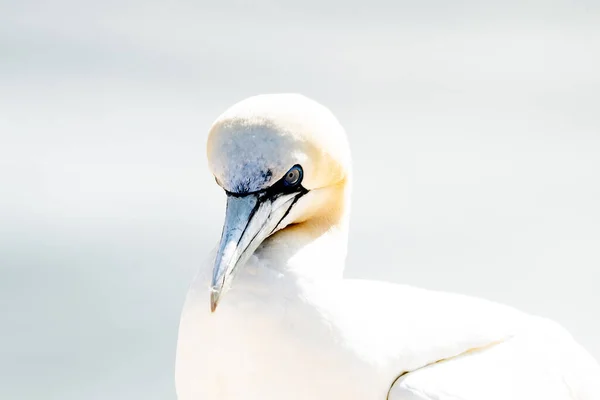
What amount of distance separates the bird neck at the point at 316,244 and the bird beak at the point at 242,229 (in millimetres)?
101

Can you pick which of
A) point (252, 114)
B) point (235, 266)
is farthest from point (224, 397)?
point (252, 114)

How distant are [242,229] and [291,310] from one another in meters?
0.37

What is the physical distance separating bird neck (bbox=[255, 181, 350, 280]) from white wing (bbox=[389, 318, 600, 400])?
578mm

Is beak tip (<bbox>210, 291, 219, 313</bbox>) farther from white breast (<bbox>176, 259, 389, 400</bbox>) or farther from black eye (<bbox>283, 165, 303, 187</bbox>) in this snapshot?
black eye (<bbox>283, 165, 303, 187</bbox>)

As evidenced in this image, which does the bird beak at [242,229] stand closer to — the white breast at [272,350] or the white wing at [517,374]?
the white breast at [272,350]

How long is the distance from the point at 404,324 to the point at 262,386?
68cm

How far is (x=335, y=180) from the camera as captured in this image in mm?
4805

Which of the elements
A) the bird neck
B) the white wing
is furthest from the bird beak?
the white wing

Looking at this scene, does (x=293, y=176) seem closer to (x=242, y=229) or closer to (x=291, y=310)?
(x=242, y=229)

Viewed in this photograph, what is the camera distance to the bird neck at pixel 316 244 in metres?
4.54

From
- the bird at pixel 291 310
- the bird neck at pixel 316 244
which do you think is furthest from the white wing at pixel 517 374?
the bird neck at pixel 316 244

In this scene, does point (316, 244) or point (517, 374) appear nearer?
point (316, 244)

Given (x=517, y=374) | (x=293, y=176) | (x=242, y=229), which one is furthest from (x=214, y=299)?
(x=517, y=374)

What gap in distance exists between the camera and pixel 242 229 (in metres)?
4.39
